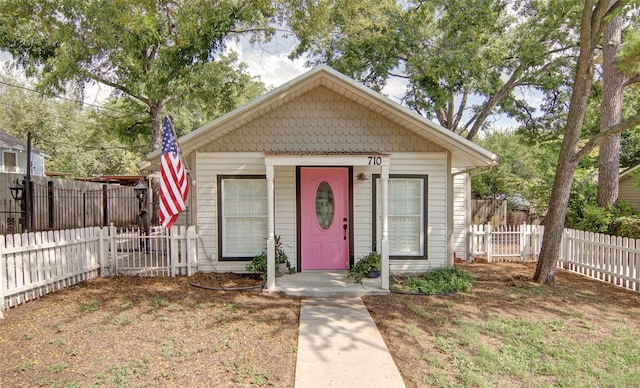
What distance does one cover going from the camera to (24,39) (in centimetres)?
1255

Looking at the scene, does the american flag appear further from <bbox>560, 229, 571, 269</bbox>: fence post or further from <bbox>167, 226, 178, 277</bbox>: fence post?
<bbox>560, 229, 571, 269</bbox>: fence post

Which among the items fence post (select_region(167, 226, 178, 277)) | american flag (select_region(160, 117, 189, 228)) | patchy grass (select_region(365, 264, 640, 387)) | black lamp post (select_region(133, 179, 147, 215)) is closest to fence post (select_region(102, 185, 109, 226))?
black lamp post (select_region(133, 179, 147, 215))

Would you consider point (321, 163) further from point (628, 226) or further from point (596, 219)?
point (596, 219)

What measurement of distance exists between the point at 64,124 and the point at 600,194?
35845 mm

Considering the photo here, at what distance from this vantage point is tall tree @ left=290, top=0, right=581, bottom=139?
12945 millimetres

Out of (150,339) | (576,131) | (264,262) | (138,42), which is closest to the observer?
(150,339)

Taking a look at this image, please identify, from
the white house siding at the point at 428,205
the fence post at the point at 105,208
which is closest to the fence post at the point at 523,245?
the white house siding at the point at 428,205

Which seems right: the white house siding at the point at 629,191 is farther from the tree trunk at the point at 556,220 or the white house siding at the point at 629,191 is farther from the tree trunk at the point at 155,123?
the tree trunk at the point at 155,123

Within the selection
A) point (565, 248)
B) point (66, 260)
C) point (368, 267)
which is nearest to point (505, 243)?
point (565, 248)

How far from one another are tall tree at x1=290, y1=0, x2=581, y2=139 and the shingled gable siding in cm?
539

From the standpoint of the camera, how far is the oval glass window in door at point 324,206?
7941mm

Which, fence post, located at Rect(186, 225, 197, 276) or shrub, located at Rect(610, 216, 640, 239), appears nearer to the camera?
fence post, located at Rect(186, 225, 197, 276)

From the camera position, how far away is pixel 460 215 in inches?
413

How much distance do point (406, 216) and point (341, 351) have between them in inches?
167
